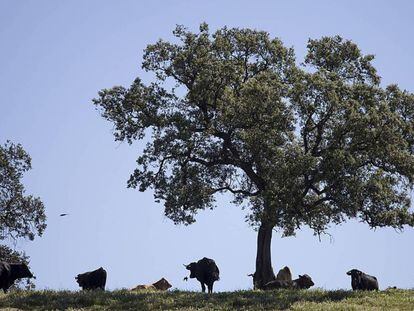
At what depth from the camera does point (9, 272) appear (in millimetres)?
42344

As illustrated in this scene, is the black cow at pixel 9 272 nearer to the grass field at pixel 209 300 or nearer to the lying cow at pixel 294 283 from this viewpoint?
the grass field at pixel 209 300

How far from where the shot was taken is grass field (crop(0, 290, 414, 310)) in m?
35.2

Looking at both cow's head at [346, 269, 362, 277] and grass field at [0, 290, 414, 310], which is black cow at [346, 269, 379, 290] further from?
grass field at [0, 290, 414, 310]

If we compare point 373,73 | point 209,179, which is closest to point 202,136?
point 209,179

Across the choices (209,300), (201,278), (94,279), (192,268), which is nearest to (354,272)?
(201,278)

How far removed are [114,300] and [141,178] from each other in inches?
589

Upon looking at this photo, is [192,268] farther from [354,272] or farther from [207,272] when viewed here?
[354,272]

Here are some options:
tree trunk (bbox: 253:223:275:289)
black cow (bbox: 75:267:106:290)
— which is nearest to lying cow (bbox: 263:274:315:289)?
tree trunk (bbox: 253:223:275:289)

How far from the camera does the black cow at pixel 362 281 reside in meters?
43.8

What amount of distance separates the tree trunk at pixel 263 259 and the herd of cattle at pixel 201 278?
73 cm

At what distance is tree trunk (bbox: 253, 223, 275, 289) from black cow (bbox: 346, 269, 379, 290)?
250 inches

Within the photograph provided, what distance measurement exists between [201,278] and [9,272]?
11.4 m

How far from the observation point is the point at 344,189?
45.4 m

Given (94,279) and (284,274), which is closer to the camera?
(94,279)
